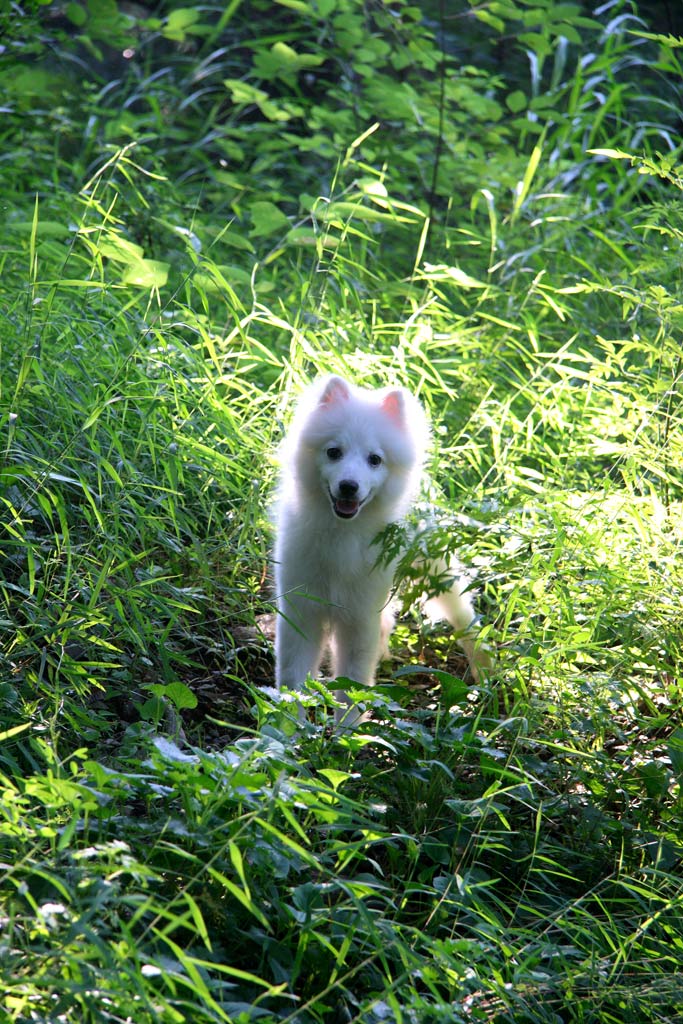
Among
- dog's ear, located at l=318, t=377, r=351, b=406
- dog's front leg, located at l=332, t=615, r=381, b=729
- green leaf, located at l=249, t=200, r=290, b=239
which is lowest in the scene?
dog's front leg, located at l=332, t=615, r=381, b=729

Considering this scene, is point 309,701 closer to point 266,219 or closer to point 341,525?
point 341,525

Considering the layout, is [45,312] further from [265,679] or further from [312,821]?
[312,821]

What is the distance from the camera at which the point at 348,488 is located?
10.5ft

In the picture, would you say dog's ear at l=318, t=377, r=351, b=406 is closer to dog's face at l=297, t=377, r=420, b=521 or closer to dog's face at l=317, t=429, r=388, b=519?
dog's face at l=297, t=377, r=420, b=521

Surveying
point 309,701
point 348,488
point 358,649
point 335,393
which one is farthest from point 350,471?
point 309,701

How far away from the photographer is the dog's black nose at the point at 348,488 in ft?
10.5

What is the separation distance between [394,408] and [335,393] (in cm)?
20

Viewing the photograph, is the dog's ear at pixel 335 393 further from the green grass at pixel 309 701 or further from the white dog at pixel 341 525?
the green grass at pixel 309 701

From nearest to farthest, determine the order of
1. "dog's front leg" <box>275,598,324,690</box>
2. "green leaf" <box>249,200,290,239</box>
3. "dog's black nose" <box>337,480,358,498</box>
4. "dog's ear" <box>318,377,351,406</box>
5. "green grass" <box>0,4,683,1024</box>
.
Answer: "green grass" <box>0,4,683,1024</box>
"dog's black nose" <box>337,480,358,498</box>
"dog's front leg" <box>275,598,324,690</box>
"dog's ear" <box>318,377,351,406</box>
"green leaf" <box>249,200,290,239</box>

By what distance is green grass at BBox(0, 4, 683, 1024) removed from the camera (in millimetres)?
2068

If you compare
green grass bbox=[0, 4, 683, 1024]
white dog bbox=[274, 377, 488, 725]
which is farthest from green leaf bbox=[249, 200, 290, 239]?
white dog bbox=[274, 377, 488, 725]

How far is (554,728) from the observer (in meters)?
2.90

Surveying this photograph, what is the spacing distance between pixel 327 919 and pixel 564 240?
15.3 feet

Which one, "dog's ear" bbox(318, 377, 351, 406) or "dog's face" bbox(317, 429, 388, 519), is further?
"dog's ear" bbox(318, 377, 351, 406)
